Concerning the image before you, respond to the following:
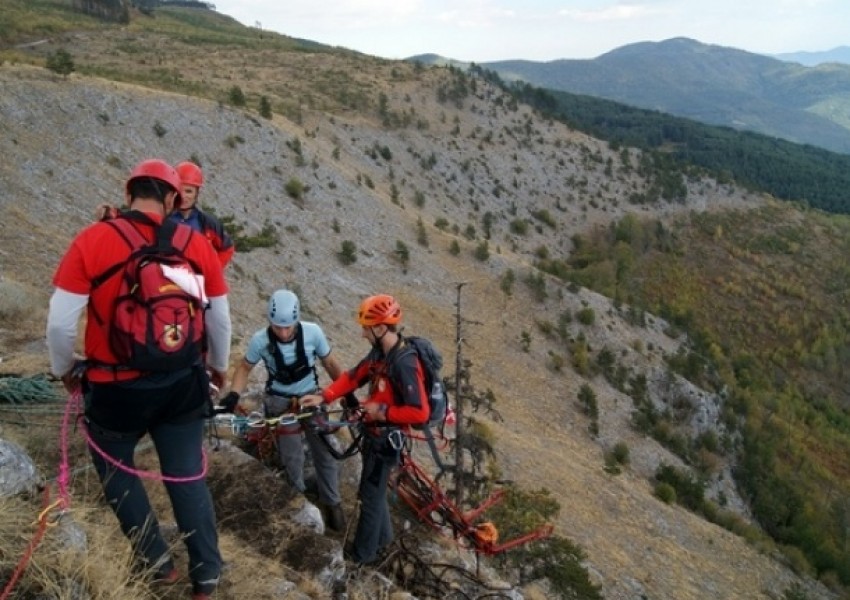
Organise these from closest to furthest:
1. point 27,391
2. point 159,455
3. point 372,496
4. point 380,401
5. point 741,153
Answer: point 159,455, point 380,401, point 372,496, point 27,391, point 741,153

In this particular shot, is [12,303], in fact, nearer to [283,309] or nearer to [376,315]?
[283,309]

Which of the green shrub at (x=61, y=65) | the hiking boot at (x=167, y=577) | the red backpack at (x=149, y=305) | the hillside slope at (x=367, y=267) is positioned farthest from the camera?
the green shrub at (x=61, y=65)

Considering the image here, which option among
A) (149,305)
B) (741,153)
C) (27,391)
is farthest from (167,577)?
(741,153)

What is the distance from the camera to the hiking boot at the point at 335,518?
603 centimetres

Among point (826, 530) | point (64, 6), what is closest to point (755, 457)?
point (826, 530)

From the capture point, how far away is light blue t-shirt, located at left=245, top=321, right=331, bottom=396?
555 cm

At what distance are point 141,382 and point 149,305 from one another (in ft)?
1.48

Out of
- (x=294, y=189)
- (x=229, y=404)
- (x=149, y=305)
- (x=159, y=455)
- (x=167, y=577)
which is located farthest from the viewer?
(x=294, y=189)

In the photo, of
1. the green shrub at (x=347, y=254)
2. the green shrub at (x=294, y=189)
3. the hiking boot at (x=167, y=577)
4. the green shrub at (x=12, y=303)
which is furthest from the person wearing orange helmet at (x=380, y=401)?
the green shrub at (x=294, y=189)

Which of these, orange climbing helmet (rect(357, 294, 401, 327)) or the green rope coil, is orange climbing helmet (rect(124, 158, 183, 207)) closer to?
orange climbing helmet (rect(357, 294, 401, 327))

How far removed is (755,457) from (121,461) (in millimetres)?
26535

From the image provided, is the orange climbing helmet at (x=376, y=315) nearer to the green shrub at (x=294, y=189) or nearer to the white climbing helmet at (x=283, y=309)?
the white climbing helmet at (x=283, y=309)

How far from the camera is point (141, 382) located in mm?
3309

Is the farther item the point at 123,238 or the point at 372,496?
the point at 372,496
